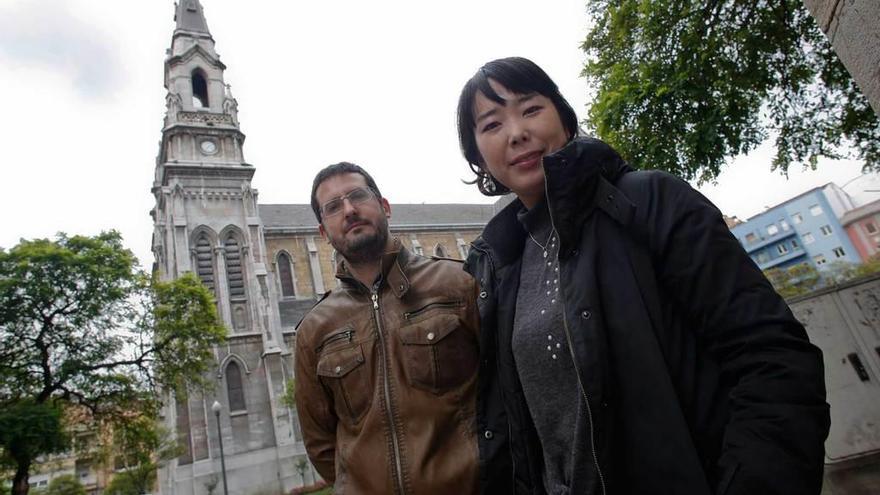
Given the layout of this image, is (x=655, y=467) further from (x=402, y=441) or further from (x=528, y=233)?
(x=402, y=441)

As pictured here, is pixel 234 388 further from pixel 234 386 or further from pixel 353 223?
pixel 353 223

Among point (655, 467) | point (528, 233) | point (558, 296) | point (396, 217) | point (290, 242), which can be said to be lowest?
point (655, 467)

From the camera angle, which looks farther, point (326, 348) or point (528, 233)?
point (326, 348)

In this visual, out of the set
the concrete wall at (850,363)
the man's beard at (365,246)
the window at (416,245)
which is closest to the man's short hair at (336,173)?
the man's beard at (365,246)

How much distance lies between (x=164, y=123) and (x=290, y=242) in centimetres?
953

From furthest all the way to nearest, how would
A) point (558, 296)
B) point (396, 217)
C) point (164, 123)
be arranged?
point (396, 217)
point (164, 123)
point (558, 296)

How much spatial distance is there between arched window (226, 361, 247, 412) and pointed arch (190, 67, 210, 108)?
1644 cm

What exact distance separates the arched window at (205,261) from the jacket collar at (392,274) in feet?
75.1

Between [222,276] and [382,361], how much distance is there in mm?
23318

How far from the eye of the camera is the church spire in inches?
1193

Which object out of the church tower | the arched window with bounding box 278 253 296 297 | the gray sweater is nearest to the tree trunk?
the church tower

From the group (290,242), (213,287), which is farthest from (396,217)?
(213,287)

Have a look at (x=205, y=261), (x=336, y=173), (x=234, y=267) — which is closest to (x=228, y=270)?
(x=234, y=267)

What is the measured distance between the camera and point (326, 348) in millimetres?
2412
